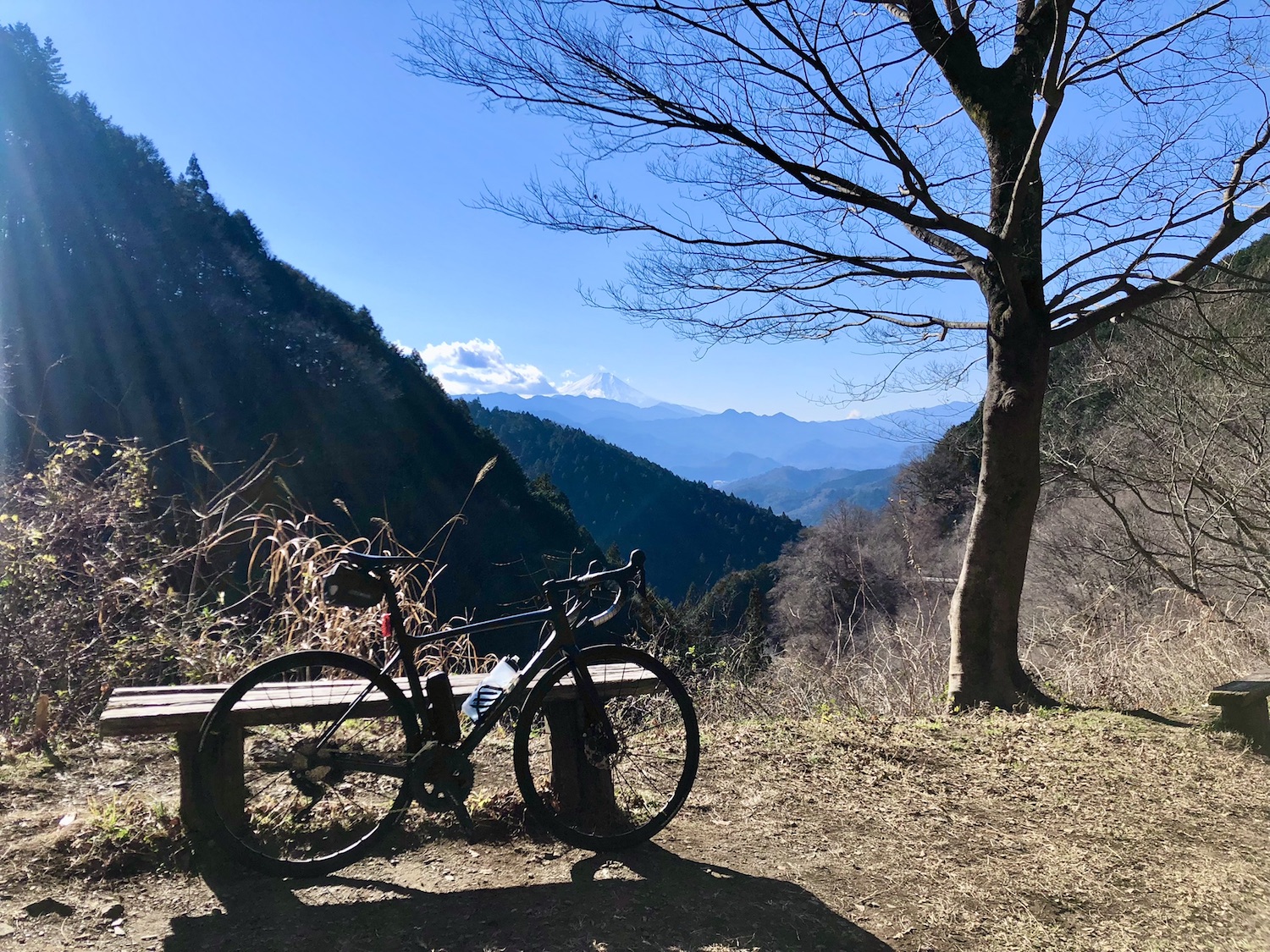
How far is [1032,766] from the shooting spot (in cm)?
398

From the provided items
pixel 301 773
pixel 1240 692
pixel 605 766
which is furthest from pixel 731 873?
pixel 1240 692

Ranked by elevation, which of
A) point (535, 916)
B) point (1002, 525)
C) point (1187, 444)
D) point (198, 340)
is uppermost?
point (198, 340)

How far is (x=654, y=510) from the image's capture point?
200ft

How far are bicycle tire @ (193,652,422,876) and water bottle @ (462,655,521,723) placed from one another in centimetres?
20

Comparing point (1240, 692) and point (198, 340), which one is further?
point (198, 340)

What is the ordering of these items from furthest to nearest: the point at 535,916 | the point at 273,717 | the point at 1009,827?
the point at 1009,827 < the point at 273,717 < the point at 535,916

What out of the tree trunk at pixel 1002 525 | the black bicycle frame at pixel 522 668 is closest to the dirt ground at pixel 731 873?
the black bicycle frame at pixel 522 668

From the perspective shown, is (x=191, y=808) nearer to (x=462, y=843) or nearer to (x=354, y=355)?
(x=462, y=843)

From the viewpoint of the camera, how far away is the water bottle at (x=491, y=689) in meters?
2.73

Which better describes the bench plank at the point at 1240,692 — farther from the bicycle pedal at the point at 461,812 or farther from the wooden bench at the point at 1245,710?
the bicycle pedal at the point at 461,812

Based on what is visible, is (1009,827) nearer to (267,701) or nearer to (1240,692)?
(1240,692)

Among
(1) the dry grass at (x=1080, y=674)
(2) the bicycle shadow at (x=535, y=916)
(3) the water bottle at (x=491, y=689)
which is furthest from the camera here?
(1) the dry grass at (x=1080, y=674)

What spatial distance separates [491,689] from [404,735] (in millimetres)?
378

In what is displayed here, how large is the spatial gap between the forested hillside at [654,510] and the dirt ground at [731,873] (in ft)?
142
